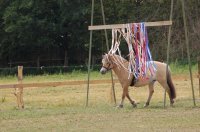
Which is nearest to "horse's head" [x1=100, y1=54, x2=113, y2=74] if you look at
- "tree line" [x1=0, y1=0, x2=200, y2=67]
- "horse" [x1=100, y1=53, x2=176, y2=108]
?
"horse" [x1=100, y1=53, x2=176, y2=108]

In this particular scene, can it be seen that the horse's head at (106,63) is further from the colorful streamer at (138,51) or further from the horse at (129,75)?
the colorful streamer at (138,51)

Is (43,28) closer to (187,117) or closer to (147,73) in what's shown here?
(147,73)

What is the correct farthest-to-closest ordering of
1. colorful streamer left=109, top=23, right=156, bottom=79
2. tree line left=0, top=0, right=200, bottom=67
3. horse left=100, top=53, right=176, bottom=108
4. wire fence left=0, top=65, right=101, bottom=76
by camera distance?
tree line left=0, top=0, right=200, bottom=67, wire fence left=0, top=65, right=101, bottom=76, horse left=100, top=53, right=176, bottom=108, colorful streamer left=109, top=23, right=156, bottom=79

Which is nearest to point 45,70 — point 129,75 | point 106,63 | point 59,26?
point 59,26

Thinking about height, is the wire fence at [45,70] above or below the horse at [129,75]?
below

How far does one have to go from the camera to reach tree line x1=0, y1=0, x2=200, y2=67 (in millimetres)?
39875

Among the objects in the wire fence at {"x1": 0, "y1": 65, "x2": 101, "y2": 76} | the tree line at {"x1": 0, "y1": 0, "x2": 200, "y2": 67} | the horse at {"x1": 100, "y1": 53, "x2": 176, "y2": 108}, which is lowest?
the wire fence at {"x1": 0, "y1": 65, "x2": 101, "y2": 76}

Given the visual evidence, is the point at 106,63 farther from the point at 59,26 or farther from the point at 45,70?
the point at 59,26

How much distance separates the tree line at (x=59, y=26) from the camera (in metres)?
39.9

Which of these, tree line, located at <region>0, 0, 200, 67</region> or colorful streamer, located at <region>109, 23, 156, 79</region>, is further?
tree line, located at <region>0, 0, 200, 67</region>

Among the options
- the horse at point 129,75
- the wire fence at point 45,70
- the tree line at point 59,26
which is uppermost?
the tree line at point 59,26

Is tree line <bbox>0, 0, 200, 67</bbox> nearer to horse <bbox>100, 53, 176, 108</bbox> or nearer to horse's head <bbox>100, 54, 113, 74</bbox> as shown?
horse <bbox>100, 53, 176, 108</bbox>

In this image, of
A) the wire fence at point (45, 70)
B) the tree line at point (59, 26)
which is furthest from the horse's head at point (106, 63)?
the tree line at point (59, 26)

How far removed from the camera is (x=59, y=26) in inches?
1615
